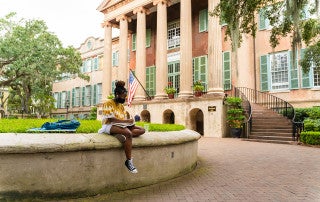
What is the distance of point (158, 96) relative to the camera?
19672mm

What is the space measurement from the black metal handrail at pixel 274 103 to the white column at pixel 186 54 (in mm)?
3164

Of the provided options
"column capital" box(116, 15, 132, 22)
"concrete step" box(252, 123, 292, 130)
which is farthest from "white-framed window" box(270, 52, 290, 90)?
"column capital" box(116, 15, 132, 22)

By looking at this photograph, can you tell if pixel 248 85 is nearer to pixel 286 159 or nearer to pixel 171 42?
pixel 171 42

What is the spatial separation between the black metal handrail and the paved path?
5203 millimetres

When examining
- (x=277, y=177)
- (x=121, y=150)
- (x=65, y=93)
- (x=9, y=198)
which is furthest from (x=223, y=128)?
(x=65, y=93)

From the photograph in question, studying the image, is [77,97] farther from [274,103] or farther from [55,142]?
[55,142]

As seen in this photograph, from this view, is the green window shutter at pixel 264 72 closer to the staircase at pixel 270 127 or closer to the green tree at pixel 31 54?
the staircase at pixel 270 127

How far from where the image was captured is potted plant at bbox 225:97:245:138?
587 inches

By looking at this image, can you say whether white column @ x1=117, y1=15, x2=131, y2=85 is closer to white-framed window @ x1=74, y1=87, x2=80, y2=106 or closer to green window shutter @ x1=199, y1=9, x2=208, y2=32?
green window shutter @ x1=199, y1=9, x2=208, y2=32

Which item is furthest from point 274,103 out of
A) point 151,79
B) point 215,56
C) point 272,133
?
point 151,79

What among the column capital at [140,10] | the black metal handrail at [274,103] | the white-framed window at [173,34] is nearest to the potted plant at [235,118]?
the black metal handrail at [274,103]

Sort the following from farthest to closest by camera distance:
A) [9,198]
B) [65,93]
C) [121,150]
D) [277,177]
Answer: [65,93]
[277,177]
[121,150]
[9,198]

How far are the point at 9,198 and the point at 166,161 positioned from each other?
274 cm

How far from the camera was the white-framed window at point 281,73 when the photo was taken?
56.6ft
